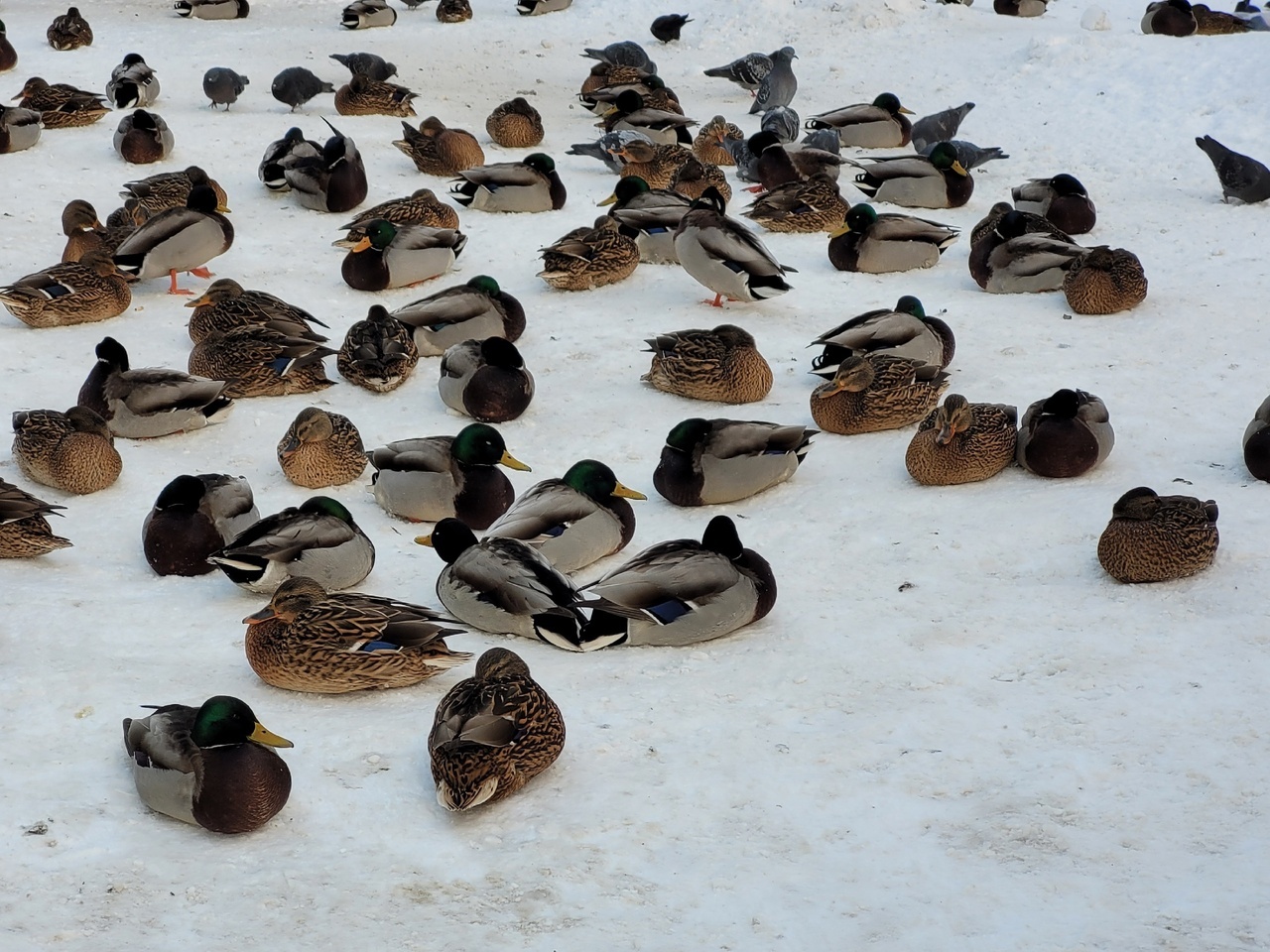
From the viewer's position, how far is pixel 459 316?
9.55 metres

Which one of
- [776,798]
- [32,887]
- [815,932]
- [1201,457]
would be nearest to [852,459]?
[1201,457]

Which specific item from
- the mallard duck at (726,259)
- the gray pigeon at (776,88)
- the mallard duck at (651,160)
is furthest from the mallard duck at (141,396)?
the gray pigeon at (776,88)

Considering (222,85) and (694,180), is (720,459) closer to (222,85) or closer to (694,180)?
(694,180)

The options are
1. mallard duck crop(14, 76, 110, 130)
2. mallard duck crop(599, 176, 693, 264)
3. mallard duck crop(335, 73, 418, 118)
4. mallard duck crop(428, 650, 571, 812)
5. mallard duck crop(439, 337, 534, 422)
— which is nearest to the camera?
mallard duck crop(428, 650, 571, 812)

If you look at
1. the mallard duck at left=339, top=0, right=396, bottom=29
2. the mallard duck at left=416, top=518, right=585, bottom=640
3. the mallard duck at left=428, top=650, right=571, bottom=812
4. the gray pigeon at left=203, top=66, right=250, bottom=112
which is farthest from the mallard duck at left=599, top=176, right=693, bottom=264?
the mallard duck at left=339, top=0, right=396, bottom=29

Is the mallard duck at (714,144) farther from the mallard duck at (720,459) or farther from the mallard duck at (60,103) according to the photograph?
the mallard duck at (720,459)

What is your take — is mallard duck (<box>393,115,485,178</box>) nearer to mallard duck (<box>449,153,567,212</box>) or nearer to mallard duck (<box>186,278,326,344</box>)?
mallard duck (<box>449,153,567,212</box>)

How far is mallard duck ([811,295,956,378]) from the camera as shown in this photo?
8.80 m

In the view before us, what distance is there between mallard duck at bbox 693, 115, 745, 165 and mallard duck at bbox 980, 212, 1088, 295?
13.4 ft

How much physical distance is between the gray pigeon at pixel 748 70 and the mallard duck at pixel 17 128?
7.74 metres

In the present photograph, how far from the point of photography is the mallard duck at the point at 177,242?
10156mm

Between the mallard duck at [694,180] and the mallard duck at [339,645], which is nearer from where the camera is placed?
the mallard duck at [339,645]

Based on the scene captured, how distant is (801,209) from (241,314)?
4899mm

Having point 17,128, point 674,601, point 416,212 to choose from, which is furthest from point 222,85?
point 674,601
